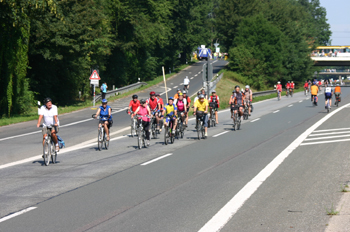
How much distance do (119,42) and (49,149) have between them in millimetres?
47508

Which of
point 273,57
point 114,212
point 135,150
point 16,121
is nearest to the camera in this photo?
point 114,212

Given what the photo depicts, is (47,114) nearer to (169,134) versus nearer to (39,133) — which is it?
(169,134)

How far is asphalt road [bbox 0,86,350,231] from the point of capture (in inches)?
271

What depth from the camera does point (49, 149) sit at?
1321 cm

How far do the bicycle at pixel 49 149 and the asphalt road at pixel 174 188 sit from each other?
330 millimetres

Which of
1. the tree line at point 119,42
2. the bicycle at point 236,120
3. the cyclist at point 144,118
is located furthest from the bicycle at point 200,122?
the tree line at point 119,42

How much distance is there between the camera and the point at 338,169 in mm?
11016

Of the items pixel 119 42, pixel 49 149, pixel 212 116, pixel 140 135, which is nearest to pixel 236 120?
pixel 212 116

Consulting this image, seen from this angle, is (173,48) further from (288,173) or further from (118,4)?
(288,173)

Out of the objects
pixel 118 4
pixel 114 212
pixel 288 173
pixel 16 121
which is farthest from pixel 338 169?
pixel 118 4

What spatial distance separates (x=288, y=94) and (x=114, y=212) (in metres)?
54.0

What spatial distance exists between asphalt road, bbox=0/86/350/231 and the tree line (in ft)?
43.9

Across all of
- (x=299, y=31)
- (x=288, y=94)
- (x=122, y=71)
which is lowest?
(x=288, y=94)

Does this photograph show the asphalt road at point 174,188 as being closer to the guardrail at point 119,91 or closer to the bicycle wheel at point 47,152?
the bicycle wheel at point 47,152
